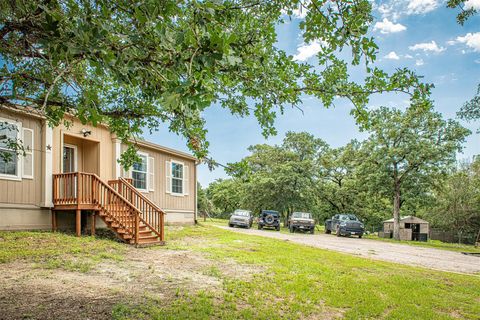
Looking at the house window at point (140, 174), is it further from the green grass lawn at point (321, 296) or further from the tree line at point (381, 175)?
the green grass lawn at point (321, 296)

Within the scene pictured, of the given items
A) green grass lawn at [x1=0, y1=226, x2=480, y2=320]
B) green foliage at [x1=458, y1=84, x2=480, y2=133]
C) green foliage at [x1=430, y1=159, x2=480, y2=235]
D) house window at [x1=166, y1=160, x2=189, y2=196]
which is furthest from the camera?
green foliage at [x1=430, y1=159, x2=480, y2=235]

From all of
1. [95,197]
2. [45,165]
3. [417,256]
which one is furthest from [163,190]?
[417,256]

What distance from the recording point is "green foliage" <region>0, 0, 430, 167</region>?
2441mm

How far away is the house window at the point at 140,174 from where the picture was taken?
13703 mm

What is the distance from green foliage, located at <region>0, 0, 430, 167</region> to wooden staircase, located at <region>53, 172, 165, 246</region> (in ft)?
16.7

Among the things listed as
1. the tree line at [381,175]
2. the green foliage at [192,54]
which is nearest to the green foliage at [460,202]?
the tree line at [381,175]

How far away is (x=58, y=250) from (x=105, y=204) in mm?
2556

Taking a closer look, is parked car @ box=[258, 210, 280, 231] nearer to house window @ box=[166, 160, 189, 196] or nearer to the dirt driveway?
the dirt driveway

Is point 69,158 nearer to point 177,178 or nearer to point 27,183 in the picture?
point 27,183

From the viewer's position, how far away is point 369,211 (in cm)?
3350

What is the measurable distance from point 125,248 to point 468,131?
22167mm

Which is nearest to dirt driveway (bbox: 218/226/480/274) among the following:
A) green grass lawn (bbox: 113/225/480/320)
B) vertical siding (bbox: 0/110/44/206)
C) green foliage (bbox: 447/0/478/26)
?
green grass lawn (bbox: 113/225/480/320)

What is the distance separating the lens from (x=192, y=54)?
2463mm

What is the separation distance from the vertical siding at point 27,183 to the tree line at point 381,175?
22.7 ft
